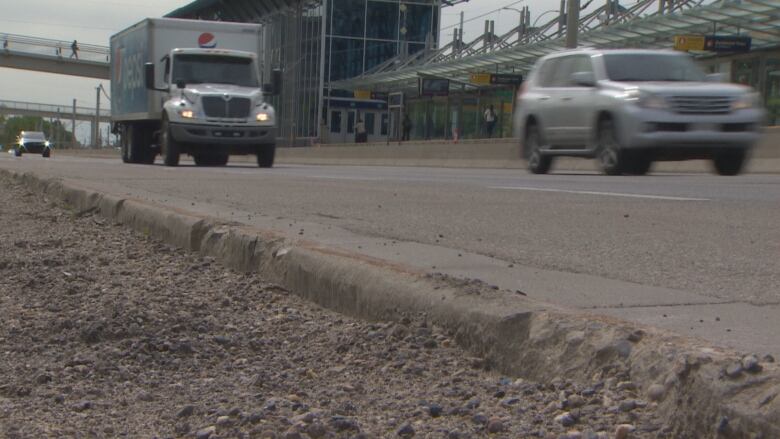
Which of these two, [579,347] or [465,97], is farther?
[465,97]

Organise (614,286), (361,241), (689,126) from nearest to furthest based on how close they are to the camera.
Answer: (614,286) → (361,241) → (689,126)

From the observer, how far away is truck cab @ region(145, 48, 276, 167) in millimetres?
22766

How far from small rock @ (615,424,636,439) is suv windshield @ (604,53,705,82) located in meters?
13.4

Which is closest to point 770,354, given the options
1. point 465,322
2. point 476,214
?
point 465,322

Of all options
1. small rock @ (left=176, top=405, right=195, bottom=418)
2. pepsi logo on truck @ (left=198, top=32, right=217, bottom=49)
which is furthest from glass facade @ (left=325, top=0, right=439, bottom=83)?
small rock @ (left=176, top=405, right=195, bottom=418)

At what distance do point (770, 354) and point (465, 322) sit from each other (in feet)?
2.99

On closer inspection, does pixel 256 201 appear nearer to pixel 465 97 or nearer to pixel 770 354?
pixel 770 354

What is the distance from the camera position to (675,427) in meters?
2.19

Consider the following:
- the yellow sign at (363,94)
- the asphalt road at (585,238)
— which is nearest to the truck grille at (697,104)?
the asphalt road at (585,238)

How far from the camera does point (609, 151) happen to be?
610 inches

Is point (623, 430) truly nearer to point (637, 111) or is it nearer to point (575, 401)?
point (575, 401)

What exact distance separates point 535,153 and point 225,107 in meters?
8.13

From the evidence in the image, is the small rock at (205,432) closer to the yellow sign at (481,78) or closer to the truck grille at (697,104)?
the truck grille at (697,104)

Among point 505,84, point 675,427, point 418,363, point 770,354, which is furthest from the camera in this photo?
point 505,84
